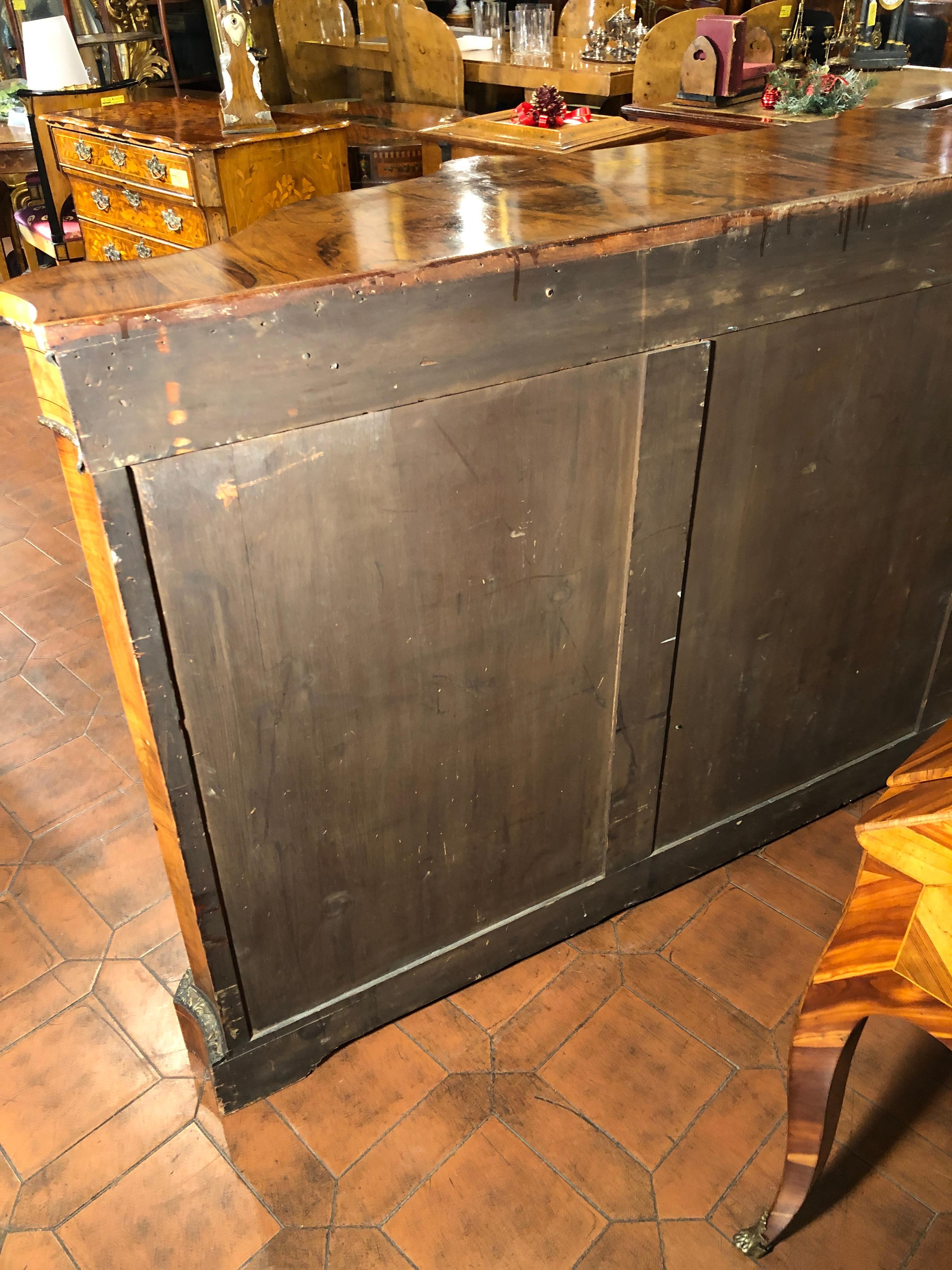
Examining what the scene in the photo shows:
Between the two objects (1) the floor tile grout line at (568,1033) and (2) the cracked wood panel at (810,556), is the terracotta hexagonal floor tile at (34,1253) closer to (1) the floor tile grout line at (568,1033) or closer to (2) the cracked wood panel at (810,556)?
(1) the floor tile grout line at (568,1033)

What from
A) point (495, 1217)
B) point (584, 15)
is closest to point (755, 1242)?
point (495, 1217)

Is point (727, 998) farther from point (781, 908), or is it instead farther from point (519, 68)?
point (519, 68)

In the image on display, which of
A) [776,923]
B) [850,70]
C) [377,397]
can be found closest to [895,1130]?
[776,923]

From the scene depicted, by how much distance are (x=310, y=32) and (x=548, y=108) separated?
7.11 ft

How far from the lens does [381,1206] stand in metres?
1.58

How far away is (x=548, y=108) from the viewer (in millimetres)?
3365

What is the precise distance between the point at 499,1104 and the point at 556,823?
0.51m

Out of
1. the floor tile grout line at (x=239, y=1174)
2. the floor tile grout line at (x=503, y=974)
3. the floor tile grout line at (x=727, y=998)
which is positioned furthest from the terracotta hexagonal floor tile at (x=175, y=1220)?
Result: the floor tile grout line at (x=727, y=998)

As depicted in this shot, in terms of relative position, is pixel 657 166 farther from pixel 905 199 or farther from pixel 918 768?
pixel 918 768

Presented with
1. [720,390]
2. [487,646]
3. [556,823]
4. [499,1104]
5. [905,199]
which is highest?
[905,199]

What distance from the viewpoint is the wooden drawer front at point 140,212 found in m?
3.37

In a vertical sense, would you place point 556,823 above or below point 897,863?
below

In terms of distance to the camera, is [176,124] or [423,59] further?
[423,59]

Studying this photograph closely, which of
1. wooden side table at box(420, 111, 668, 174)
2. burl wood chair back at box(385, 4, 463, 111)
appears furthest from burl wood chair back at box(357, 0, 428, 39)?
wooden side table at box(420, 111, 668, 174)
